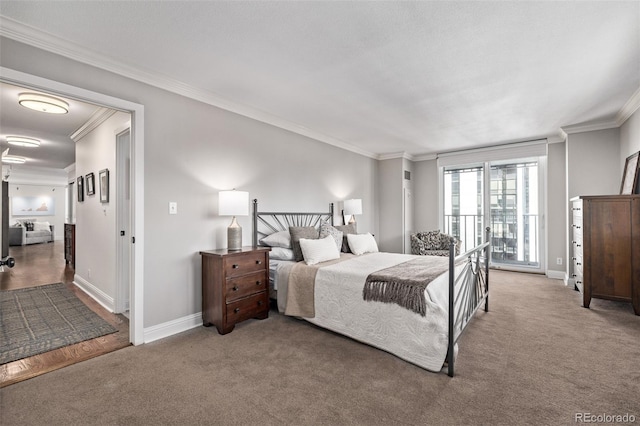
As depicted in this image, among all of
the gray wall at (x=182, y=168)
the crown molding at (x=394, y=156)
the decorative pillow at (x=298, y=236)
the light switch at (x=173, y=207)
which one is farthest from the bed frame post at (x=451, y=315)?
the crown molding at (x=394, y=156)

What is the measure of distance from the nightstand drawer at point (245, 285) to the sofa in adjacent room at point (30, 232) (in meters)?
10.9

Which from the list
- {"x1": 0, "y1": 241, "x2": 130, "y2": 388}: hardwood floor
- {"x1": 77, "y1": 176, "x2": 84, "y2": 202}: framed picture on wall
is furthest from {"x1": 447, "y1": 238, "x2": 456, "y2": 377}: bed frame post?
{"x1": 77, "y1": 176, "x2": 84, "y2": 202}: framed picture on wall

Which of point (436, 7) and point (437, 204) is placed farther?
point (437, 204)

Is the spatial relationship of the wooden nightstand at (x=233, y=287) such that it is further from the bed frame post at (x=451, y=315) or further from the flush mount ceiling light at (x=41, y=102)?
the flush mount ceiling light at (x=41, y=102)

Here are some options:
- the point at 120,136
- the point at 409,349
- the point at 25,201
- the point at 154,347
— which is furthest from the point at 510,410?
the point at 25,201

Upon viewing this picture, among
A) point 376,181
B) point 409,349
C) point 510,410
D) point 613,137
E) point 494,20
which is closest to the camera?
point 510,410

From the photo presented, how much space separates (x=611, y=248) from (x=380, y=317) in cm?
305

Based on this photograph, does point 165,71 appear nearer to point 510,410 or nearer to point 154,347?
point 154,347

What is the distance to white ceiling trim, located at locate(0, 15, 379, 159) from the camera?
2.02 metres

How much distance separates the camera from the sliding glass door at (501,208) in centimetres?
558

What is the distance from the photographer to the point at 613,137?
425 cm

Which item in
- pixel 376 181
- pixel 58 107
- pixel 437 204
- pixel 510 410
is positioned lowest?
pixel 510 410

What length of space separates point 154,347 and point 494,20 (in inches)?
145
